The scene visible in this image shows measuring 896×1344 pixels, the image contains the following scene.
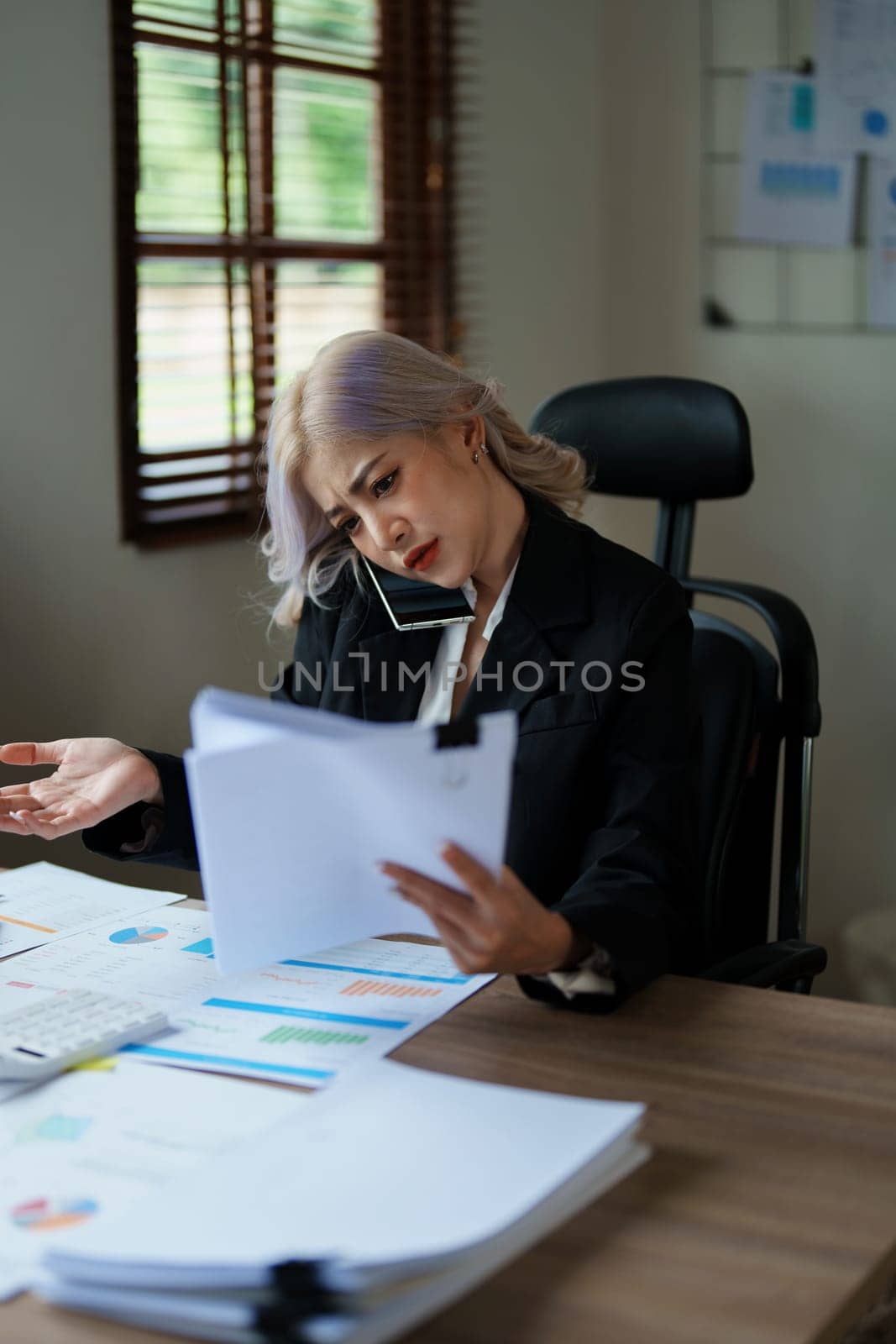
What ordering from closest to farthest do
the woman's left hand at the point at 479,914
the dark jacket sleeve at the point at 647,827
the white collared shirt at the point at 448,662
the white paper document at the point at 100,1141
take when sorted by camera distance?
the white paper document at the point at 100,1141
the woman's left hand at the point at 479,914
the dark jacket sleeve at the point at 647,827
the white collared shirt at the point at 448,662

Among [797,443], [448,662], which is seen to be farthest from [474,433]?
[797,443]

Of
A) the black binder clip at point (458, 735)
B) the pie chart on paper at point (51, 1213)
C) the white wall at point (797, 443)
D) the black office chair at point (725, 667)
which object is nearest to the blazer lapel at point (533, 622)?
the black office chair at point (725, 667)

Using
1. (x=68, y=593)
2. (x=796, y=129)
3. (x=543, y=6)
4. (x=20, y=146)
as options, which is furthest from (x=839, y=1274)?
(x=543, y=6)

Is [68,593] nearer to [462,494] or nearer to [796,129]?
[462,494]

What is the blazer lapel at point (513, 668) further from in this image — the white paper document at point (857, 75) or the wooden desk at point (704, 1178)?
the white paper document at point (857, 75)

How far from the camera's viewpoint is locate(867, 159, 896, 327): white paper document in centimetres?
294

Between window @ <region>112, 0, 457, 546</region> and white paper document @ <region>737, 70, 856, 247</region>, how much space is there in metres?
0.61

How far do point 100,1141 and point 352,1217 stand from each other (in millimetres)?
257

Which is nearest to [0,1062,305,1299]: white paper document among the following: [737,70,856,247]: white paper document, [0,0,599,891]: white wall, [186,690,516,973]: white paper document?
[186,690,516,973]: white paper document

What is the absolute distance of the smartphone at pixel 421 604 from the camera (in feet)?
5.73

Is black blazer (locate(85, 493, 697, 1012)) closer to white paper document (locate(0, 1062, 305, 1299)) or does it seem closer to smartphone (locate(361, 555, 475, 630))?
smartphone (locate(361, 555, 475, 630))

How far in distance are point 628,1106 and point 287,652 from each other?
196 cm

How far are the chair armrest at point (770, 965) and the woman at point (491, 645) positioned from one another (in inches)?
2.1

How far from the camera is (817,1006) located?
4.17 ft
